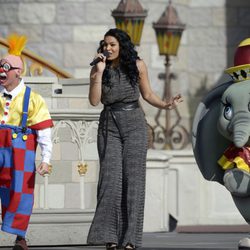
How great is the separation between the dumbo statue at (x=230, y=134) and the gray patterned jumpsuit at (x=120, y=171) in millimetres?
371

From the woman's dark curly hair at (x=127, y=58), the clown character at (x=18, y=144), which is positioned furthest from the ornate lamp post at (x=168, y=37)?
the clown character at (x=18, y=144)

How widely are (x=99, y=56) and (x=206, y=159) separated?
0.89 meters

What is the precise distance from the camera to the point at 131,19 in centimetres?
1584

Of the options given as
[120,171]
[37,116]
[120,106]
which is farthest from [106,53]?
[120,171]

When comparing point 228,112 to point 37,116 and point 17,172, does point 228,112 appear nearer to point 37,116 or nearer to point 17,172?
point 37,116

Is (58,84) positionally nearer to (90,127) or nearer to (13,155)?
(90,127)

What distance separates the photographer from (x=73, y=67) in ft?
62.7

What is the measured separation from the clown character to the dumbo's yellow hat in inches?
44.3

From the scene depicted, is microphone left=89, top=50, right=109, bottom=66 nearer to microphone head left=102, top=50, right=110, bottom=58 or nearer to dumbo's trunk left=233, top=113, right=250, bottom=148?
microphone head left=102, top=50, right=110, bottom=58

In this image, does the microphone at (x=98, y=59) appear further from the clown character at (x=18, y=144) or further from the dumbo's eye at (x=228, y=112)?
the dumbo's eye at (x=228, y=112)

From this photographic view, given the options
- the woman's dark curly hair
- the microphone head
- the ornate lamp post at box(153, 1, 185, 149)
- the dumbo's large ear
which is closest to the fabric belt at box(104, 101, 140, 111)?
the woman's dark curly hair

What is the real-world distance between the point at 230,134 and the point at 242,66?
0.40 metres

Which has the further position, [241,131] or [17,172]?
[17,172]

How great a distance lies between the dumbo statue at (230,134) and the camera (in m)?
10.4
